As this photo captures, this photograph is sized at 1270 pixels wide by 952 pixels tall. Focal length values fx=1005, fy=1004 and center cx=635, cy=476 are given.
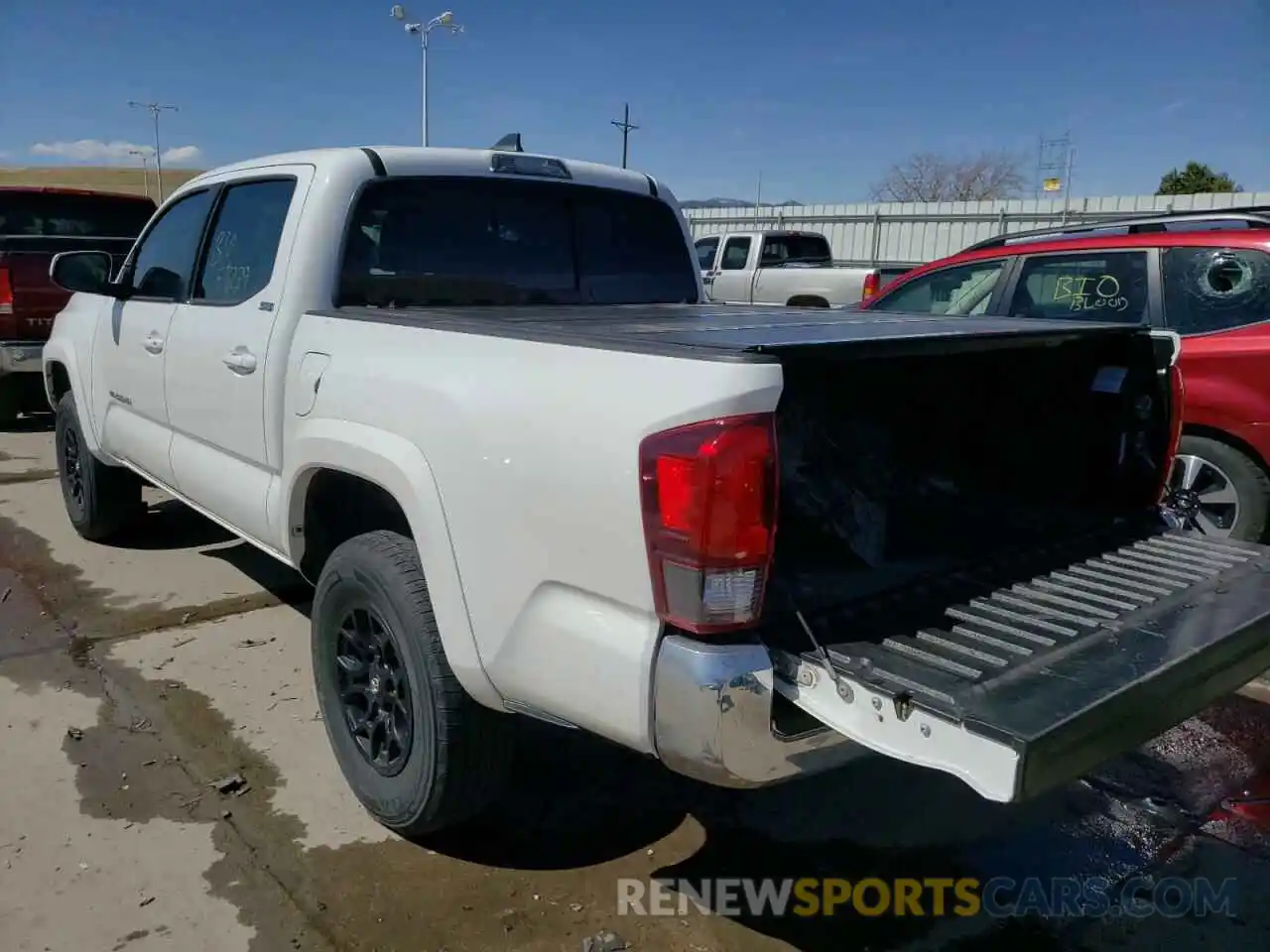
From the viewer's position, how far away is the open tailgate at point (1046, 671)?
1.84 m

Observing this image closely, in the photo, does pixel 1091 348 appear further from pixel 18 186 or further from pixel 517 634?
pixel 18 186

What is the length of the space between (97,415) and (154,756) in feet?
7.70

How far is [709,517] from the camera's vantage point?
1967 millimetres

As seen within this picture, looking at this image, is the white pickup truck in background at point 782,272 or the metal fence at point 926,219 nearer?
the white pickup truck in background at point 782,272

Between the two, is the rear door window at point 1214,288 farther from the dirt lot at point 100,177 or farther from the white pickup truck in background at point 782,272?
the dirt lot at point 100,177

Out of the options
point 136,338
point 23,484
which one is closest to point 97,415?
point 136,338

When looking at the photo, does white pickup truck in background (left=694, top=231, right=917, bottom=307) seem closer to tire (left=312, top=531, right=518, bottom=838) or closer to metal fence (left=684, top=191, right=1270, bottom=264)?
metal fence (left=684, top=191, right=1270, bottom=264)

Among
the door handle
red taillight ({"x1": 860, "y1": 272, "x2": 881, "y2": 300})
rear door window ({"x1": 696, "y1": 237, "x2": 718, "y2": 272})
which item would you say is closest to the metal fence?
rear door window ({"x1": 696, "y1": 237, "x2": 718, "y2": 272})

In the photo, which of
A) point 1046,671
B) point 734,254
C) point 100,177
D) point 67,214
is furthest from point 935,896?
point 100,177

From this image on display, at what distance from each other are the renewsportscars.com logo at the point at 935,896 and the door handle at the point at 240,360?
2077mm

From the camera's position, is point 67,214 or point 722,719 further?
point 67,214

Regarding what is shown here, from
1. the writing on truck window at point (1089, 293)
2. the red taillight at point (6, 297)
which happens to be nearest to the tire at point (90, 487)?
the red taillight at point (6, 297)

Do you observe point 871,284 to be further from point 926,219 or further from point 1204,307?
point 926,219

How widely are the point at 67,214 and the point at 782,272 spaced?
1001 centimetres
